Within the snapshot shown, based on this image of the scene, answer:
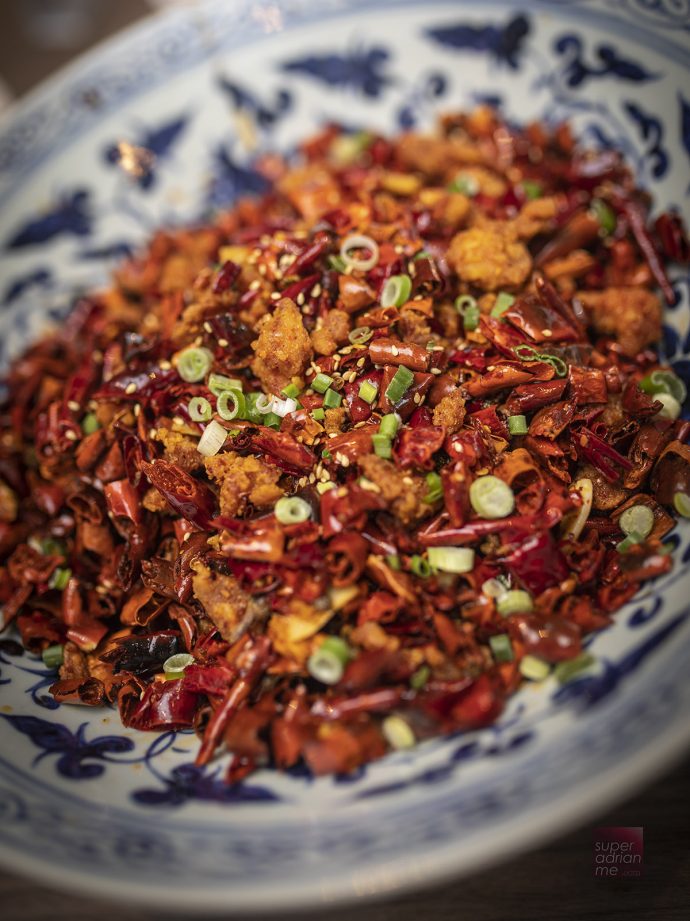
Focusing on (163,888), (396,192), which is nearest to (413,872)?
(163,888)

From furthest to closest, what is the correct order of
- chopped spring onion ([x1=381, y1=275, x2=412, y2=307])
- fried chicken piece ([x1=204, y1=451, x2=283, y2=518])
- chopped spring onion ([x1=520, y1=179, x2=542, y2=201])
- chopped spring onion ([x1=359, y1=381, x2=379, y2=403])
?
1. chopped spring onion ([x1=520, y1=179, x2=542, y2=201])
2. chopped spring onion ([x1=381, y1=275, x2=412, y2=307])
3. chopped spring onion ([x1=359, y1=381, x2=379, y2=403])
4. fried chicken piece ([x1=204, y1=451, x2=283, y2=518])

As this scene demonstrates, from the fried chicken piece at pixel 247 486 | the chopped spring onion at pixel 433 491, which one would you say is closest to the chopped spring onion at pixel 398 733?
the chopped spring onion at pixel 433 491

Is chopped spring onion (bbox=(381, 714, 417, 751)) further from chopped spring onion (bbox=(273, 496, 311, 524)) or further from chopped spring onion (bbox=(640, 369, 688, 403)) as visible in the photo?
chopped spring onion (bbox=(640, 369, 688, 403))

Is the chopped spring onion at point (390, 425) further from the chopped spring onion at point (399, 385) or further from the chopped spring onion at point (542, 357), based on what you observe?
the chopped spring onion at point (542, 357)

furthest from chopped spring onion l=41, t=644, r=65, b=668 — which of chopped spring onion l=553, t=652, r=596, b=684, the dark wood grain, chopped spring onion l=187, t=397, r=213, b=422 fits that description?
chopped spring onion l=553, t=652, r=596, b=684

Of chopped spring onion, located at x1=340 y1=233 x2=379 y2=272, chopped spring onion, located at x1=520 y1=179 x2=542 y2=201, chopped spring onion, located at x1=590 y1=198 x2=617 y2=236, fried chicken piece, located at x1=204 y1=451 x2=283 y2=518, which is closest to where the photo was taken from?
fried chicken piece, located at x1=204 y1=451 x2=283 y2=518

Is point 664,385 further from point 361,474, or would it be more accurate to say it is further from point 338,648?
point 338,648
